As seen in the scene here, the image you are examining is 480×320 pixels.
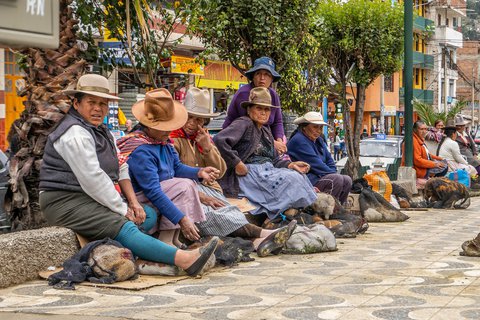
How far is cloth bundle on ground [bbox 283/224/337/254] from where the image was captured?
7.78 meters

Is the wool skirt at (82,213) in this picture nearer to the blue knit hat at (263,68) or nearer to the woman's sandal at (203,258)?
the woman's sandal at (203,258)

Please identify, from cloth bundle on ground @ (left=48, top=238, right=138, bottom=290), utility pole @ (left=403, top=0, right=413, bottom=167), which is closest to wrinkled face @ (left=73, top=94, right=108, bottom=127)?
cloth bundle on ground @ (left=48, top=238, right=138, bottom=290)

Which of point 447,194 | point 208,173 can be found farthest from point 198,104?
point 447,194

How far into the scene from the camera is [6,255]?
591 cm

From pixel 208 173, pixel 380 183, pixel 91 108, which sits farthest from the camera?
pixel 380 183

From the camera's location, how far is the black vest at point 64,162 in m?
6.21

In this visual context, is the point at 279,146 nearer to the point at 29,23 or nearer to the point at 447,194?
the point at 447,194

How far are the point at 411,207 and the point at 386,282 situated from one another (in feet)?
27.8

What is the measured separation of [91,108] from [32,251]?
1157mm

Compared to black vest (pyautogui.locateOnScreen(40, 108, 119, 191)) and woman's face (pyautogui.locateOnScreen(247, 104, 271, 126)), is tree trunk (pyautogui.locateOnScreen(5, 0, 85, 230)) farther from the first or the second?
woman's face (pyautogui.locateOnScreen(247, 104, 271, 126))

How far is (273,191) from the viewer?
8.70 metres

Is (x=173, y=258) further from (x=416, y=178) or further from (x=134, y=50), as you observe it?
(x=416, y=178)

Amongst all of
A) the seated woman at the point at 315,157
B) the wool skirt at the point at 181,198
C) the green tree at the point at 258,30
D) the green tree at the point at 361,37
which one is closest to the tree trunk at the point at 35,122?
the wool skirt at the point at 181,198

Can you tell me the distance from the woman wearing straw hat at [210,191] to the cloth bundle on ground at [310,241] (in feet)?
0.41
